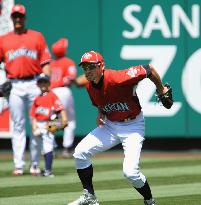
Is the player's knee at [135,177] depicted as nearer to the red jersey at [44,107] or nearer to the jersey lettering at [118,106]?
the jersey lettering at [118,106]

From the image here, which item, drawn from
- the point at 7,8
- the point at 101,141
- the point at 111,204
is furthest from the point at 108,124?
the point at 7,8

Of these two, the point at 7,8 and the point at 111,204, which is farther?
the point at 7,8

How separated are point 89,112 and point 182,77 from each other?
77.8 inches

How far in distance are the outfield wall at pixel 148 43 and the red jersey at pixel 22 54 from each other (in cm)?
444

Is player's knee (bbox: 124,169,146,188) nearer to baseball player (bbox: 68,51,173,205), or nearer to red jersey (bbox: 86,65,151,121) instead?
baseball player (bbox: 68,51,173,205)

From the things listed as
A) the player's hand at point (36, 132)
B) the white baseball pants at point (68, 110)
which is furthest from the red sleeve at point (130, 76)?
the white baseball pants at point (68, 110)

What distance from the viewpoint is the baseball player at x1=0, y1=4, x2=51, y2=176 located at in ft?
39.8

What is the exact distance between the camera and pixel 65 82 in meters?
15.8

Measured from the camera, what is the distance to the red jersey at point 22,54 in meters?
12.1

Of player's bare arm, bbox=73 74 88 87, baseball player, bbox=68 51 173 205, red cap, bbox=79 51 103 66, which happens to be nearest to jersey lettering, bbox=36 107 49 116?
baseball player, bbox=68 51 173 205

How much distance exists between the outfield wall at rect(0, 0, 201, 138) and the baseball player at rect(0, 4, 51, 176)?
4452mm

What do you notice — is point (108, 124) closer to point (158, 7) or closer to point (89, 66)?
point (89, 66)

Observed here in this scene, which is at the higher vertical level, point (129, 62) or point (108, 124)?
point (108, 124)

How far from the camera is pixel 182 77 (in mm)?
16312
